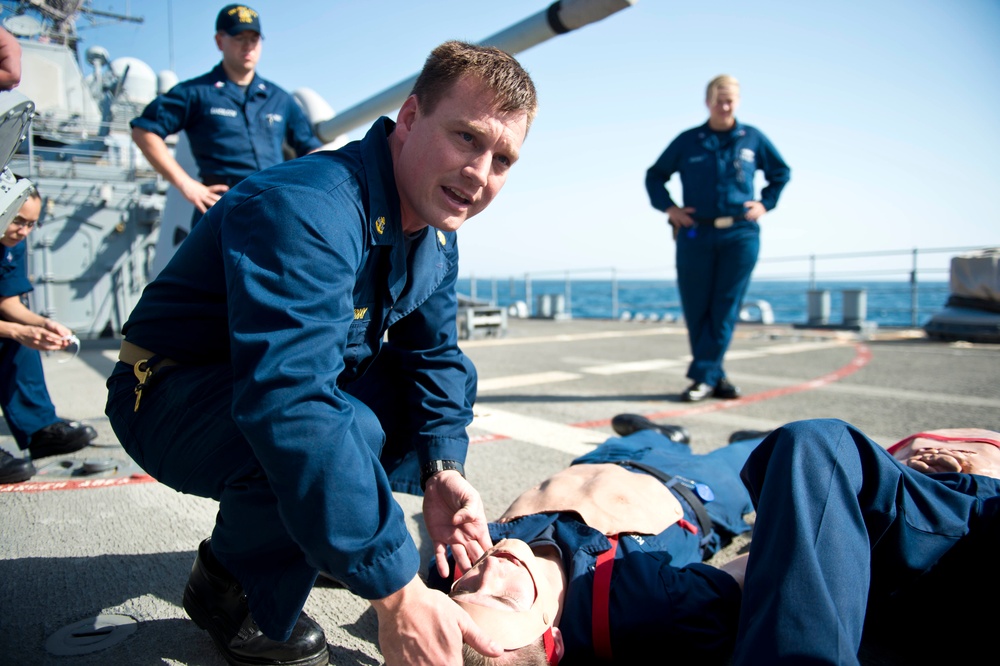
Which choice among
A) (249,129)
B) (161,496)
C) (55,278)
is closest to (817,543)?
(161,496)

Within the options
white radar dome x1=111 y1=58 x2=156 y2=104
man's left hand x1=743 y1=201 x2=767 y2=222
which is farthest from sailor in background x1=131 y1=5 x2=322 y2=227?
white radar dome x1=111 y1=58 x2=156 y2=104

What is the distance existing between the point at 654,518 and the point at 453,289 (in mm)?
796

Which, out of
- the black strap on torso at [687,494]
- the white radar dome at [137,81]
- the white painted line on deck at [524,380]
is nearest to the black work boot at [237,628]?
the black strap on torso at [687,494]

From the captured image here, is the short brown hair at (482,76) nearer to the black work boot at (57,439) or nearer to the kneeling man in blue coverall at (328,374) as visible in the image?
the kneeling man in blue coverall at (328,374)

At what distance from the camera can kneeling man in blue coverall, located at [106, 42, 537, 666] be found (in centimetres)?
96

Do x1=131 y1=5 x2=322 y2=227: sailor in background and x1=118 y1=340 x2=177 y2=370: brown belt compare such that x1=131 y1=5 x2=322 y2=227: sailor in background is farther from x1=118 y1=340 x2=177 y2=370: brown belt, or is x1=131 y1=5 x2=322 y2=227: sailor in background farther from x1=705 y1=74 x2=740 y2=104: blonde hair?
x1=705 y1=74 x2=740 y2=104: blonde hair

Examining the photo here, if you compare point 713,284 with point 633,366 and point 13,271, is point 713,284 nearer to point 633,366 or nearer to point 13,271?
point 633,366

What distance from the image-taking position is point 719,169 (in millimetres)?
4324

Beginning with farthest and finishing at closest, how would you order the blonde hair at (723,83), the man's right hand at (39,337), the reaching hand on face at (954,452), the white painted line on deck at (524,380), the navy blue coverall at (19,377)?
the white painted line on deck at (524,380) → the blonde hair at (723,83) → the navy blue coverall at (19,377) → the man's right hand at (39,337) → the reaching hand on face at (954,452)

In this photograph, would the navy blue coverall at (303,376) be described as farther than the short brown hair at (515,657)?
No

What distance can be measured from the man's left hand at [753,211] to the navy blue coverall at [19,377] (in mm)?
3904

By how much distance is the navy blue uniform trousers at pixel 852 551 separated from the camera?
37.7 inches

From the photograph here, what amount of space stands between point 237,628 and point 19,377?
1.97 m

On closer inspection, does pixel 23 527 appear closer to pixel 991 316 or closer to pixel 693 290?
pixel 693 290
